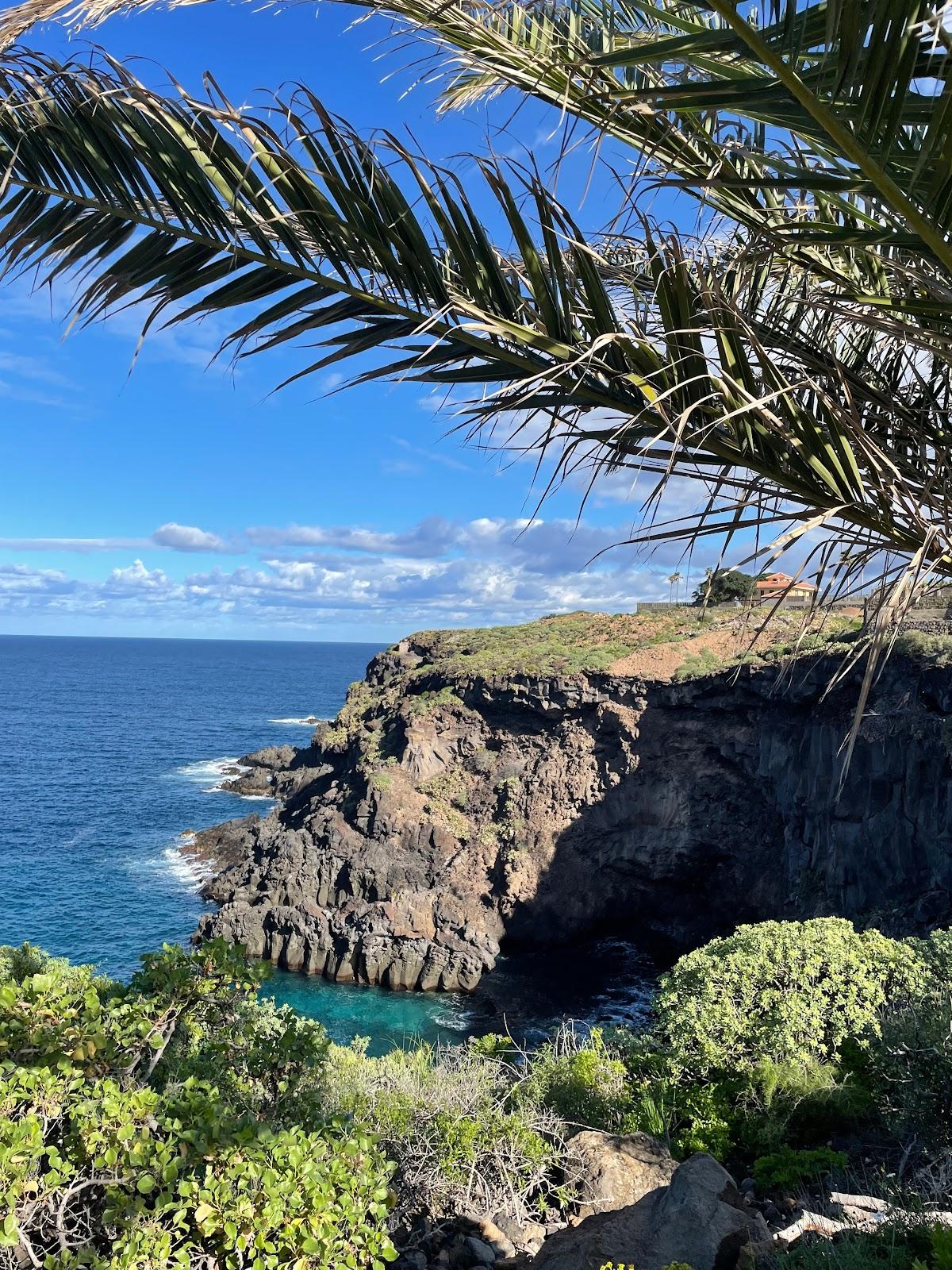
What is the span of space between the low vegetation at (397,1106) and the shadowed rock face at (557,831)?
1088 centimetres

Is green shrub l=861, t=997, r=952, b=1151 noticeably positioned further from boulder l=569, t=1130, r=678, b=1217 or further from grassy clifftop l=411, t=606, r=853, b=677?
grassy clifftop l=411, t=606, r=853, b=677

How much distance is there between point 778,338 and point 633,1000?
2701 centimetres

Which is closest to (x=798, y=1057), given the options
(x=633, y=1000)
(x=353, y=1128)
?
(x=353, y=1128)

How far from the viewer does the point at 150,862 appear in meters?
37.9

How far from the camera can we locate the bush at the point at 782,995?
41.2 ft

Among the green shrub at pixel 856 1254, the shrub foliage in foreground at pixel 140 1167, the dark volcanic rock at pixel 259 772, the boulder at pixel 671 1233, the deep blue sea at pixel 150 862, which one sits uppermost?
the shrub foliage in foreground at pixel 140 1167

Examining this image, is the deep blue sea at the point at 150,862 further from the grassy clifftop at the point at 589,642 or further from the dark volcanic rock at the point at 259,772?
the grassy clifftop at the point at 589,642

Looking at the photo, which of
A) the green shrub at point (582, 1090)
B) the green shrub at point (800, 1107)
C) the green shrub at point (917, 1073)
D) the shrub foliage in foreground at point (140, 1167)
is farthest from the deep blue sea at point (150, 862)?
the shrub foliage in foreground at point (140, 1167)

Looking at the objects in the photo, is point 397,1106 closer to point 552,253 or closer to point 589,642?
point 552,253

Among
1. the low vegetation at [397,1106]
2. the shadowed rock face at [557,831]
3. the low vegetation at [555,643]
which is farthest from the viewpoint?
the low vegetation at [555,643]

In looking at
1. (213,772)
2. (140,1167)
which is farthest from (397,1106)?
(213,772)

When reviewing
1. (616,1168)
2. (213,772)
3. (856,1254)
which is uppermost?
(856,1254)

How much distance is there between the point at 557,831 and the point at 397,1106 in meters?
22.5

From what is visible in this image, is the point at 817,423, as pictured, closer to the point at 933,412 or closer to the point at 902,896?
the point at 933,412
